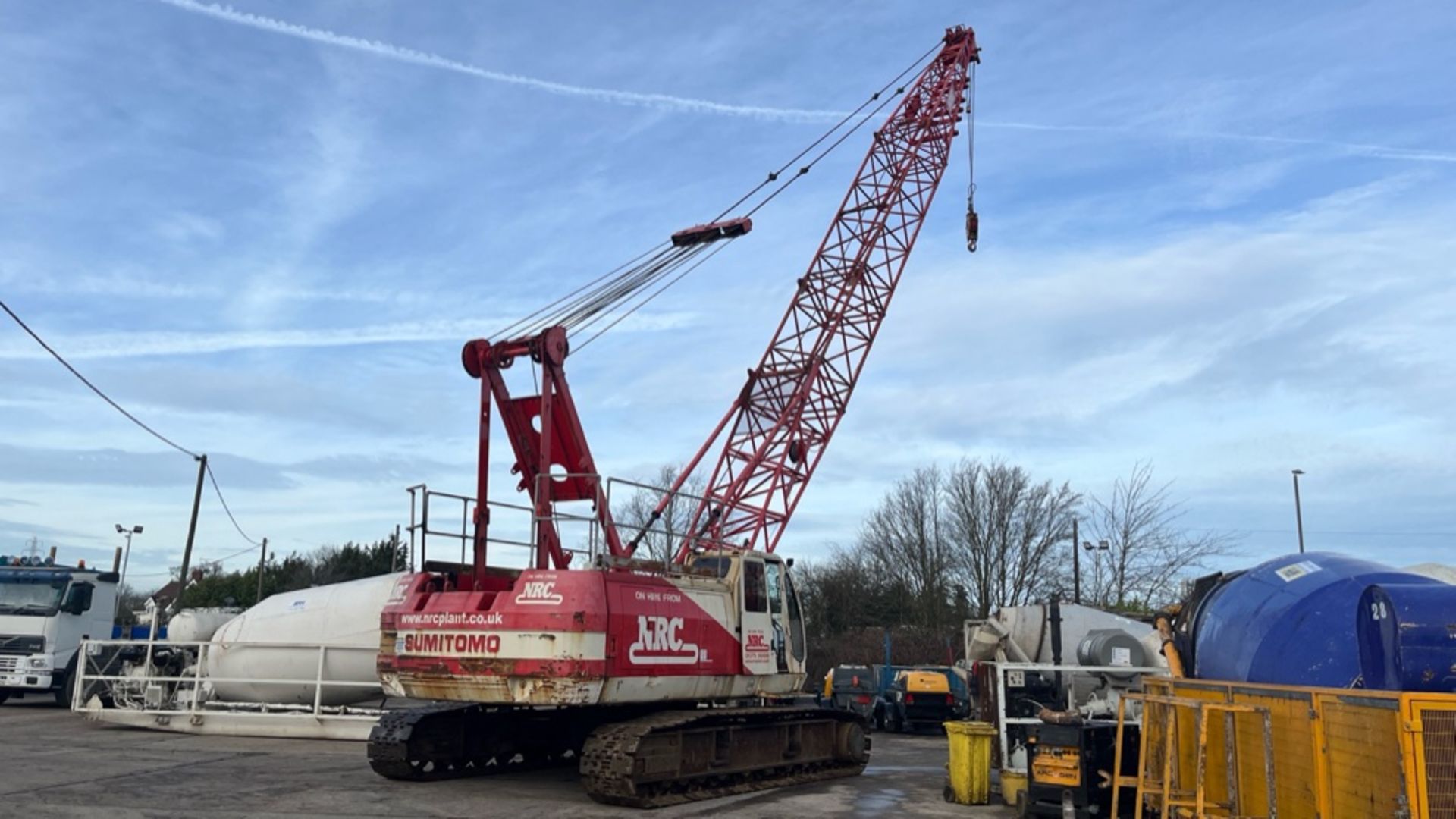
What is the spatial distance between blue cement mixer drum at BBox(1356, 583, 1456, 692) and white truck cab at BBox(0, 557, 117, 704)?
79.7 ft

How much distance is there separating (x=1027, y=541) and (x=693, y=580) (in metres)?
37.6

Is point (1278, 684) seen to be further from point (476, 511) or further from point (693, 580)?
point (476, 511)

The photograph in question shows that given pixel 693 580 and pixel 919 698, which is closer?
pixel 693 580

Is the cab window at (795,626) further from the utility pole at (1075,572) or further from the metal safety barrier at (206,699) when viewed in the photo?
the utility pole at (1075,572)

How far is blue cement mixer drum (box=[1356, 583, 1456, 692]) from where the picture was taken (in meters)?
7.40

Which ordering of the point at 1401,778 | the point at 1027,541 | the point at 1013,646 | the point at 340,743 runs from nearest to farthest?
the point at 1401,778, the point at 1013,646, the point at 340,743, the point at 1027,541

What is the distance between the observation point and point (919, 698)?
25.9 metres

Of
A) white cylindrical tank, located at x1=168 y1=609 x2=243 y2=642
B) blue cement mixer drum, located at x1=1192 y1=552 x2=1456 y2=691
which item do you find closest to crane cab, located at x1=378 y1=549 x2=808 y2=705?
blue cement mixer drum, located at x1=1192 y1=552 x2=1456 y2=691

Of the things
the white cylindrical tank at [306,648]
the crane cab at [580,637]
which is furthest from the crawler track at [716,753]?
the white cylindrical tank at [306,648]

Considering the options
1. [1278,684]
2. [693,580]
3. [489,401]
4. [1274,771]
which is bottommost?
[1274,771]

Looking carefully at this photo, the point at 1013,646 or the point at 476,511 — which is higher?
the point at 476,511

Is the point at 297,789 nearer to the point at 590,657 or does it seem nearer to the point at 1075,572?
the point at 590,657

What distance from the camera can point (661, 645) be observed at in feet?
41.0

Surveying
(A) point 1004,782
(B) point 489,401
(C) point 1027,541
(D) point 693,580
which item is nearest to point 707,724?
(D) point 693,580
